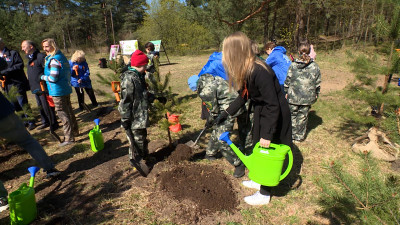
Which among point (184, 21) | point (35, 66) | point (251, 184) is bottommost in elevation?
point (251, 184)

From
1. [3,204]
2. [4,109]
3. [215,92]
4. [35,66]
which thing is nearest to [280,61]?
[215,92]

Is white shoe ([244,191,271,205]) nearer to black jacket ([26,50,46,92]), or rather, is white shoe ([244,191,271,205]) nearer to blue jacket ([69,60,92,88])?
black jacket ([26,50,46,92])

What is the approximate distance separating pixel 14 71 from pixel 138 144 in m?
3.55

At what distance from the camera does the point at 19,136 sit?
2.62 meters

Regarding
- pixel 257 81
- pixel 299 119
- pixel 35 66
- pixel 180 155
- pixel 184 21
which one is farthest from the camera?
pixel 184 21

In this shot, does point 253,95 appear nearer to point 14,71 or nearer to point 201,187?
point 201,187

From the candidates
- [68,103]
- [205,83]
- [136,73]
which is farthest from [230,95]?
[68,103]

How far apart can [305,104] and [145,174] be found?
2801mm

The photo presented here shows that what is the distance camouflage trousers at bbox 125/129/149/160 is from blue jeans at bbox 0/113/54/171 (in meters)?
1.11

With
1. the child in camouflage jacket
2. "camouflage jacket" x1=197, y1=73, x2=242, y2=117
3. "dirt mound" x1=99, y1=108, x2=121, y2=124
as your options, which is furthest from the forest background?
"camouflage jacket" x1=197, y1=73, x2=242, y2=117

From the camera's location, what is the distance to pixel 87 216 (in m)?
2.51

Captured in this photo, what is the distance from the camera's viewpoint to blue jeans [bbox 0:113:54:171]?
8.03 feet

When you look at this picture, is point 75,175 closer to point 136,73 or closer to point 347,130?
point 136,73

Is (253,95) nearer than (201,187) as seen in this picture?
Yes
